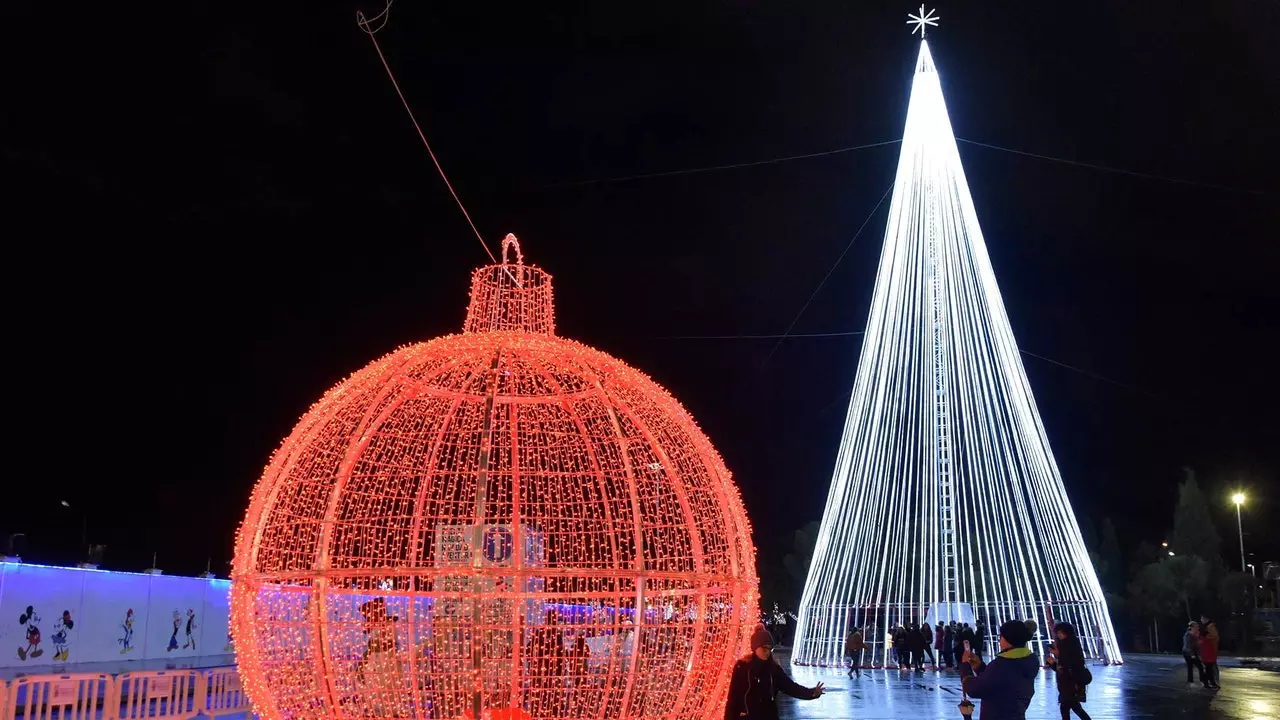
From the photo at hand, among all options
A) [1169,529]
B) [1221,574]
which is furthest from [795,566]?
[1169,529]

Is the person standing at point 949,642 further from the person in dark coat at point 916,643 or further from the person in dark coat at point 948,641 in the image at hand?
the person in dark coat at point 916,643

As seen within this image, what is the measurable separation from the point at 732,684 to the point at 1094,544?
3761 centimetres

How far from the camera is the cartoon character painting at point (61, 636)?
14.8 meters

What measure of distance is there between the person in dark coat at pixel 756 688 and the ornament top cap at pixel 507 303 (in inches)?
104

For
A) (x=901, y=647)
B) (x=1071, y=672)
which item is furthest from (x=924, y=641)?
(x=1071, y=672)

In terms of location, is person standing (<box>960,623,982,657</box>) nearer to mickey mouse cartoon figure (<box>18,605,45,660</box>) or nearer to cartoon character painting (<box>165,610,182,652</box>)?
cartoon character painting (<box>165,610,182,652</box>)

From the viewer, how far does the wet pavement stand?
40.2 ft

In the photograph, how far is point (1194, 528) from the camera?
3841 centimetres

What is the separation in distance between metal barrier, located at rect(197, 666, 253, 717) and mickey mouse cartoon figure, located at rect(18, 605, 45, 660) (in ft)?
15.4

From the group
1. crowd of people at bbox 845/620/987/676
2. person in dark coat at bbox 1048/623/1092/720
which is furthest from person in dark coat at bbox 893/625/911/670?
person in dark coat at bbox 1048/623/1092/720

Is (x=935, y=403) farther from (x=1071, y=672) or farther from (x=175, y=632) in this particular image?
(x=175, y=632)

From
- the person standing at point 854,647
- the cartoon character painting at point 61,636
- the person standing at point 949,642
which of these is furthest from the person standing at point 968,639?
the cartoon character painting at point 61,636

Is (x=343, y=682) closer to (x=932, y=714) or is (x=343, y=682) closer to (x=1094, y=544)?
(x=932, y=714)

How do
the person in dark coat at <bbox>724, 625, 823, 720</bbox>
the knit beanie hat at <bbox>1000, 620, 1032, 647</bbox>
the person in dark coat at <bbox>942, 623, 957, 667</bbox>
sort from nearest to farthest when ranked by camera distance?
the knit beanie hat at <bbox>1000, 620, 1032, 647</bbox> < the person in dark coat at <bbox>724, 625, 823, 720</bbox> < the person in dark coat at <bbox>942, 623, 957, 667</bbox>
